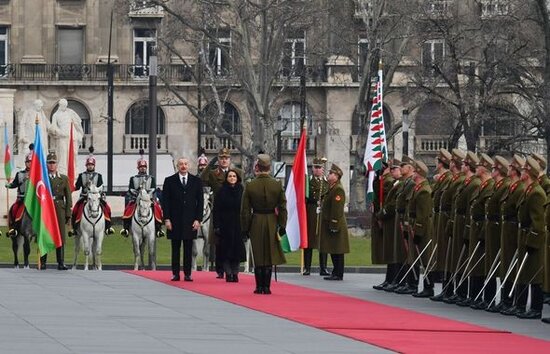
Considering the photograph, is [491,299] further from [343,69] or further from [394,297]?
[343,69]

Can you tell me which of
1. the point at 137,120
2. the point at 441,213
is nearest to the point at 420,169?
the point at 441,213

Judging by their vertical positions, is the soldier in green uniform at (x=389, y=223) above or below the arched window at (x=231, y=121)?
below

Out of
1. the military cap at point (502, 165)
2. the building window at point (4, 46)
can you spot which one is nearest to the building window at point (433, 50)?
the building window at point (4, 46)

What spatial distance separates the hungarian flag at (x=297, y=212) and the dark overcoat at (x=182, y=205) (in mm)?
2471

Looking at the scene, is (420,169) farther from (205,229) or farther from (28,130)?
(28,130)

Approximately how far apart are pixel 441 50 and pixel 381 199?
5381 centimetres

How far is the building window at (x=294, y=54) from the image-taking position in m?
77.6

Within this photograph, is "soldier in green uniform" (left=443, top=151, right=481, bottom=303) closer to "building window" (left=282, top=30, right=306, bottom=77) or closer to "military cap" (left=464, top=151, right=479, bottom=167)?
"military cap" (left=464, top=151, right=479, bottom=167)

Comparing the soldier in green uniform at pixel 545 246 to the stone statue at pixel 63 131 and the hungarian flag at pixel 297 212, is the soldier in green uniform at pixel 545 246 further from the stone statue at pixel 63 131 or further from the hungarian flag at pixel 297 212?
the stone statue at pixel 63 131

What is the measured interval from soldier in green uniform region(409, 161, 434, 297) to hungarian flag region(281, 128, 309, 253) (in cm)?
453

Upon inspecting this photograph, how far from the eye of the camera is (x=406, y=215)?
30359mm

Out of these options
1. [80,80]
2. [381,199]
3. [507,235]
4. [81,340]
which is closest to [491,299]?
[507,235]

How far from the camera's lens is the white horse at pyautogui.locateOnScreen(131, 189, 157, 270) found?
36.3 metres

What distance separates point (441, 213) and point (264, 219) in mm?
2447
